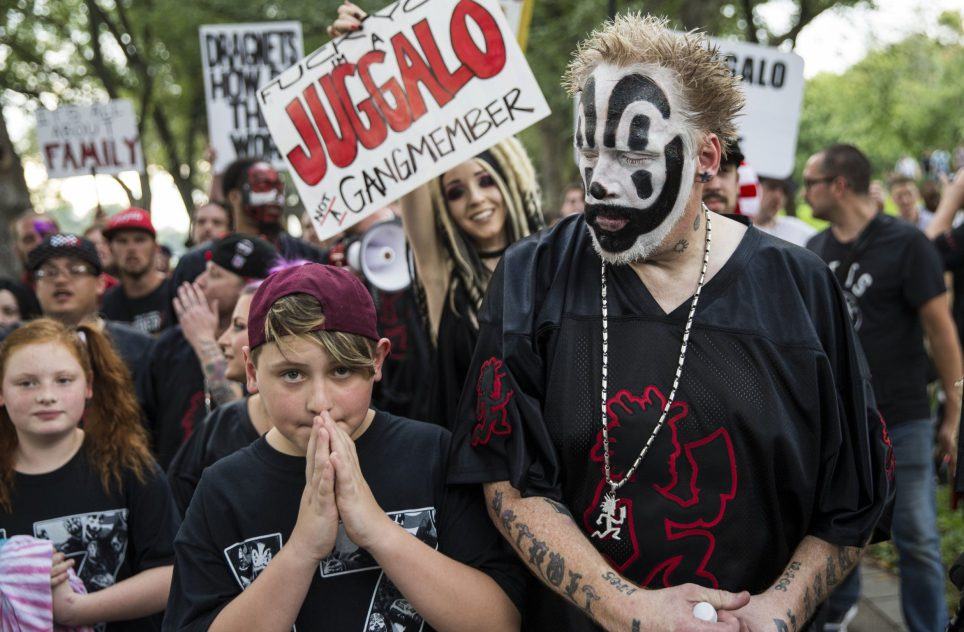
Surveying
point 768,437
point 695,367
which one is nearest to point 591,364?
point 695,367

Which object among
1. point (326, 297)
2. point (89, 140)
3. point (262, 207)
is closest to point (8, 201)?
point (89, 140)

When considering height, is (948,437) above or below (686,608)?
below

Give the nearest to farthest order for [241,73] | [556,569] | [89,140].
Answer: [556,569] → [241,73] → [89,140]

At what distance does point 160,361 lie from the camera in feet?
13.3

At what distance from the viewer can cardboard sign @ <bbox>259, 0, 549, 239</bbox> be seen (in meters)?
3.23

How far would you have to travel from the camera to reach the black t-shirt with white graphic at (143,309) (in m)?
5.59

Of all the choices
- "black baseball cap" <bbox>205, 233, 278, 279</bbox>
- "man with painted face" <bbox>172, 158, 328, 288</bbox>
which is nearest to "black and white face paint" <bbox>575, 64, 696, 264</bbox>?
"black baseball cap" <bbox>205, 233, 278, 279</bbox>

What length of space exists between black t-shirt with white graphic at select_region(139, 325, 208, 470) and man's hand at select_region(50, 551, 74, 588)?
1138 millimetres

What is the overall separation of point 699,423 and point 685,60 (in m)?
0.78

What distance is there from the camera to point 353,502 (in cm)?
196

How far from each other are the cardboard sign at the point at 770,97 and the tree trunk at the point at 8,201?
869cm

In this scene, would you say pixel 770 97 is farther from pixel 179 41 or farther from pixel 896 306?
pixel 179 41

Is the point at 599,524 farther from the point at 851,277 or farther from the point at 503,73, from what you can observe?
the point at 851,277

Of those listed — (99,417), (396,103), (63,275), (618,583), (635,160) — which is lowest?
(618,583)
